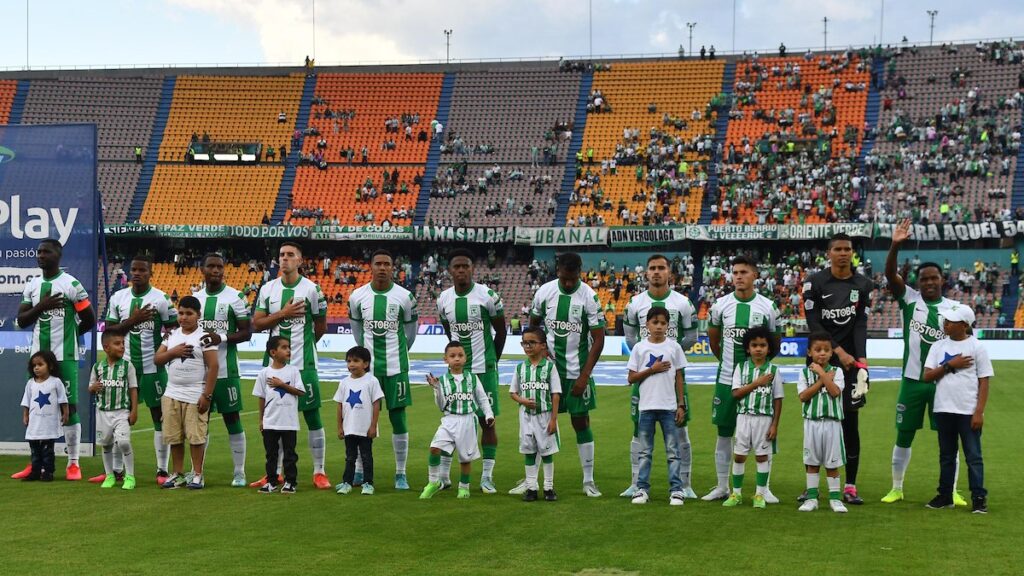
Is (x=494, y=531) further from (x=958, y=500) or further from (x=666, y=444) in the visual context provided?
(x=958, y=500)

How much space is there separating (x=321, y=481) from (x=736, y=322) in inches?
181

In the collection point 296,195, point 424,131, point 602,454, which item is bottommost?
point 602,454

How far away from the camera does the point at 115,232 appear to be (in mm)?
58688

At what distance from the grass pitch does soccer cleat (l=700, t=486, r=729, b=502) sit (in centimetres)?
29

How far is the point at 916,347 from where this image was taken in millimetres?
11219

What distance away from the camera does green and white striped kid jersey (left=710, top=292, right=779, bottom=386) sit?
1104cm

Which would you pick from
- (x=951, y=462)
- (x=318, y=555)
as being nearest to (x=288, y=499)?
(x=318, y=555)

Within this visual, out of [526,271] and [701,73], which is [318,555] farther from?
[701,73]

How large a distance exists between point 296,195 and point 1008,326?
36060 millimetres

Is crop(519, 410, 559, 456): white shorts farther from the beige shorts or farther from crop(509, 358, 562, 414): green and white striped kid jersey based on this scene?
the beige shorts

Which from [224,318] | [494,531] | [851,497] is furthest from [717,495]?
[224,318]

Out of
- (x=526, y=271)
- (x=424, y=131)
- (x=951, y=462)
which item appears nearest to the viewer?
(x=951, y=462)

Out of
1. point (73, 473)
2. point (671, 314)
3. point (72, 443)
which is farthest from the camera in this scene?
point (72, 443)

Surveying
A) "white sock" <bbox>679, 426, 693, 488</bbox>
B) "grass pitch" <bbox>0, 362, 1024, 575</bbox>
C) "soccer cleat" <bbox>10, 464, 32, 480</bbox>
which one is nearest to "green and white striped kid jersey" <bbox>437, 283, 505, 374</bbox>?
"grass pitch" <bbox>0, 362, 1024, 575</bbox>
